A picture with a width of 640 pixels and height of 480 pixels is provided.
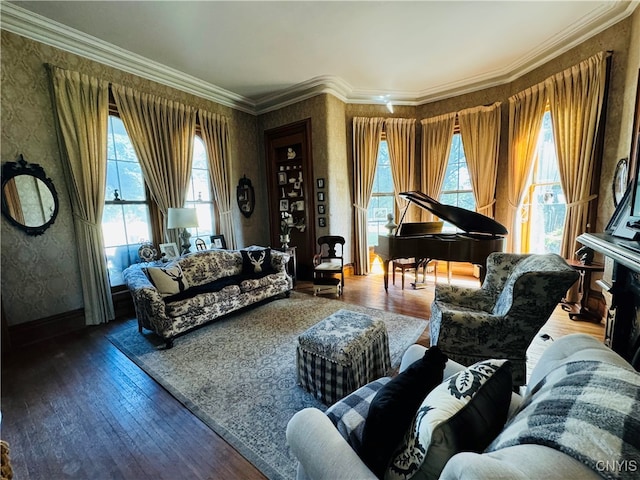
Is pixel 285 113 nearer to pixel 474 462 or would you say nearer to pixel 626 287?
pixel 626 287

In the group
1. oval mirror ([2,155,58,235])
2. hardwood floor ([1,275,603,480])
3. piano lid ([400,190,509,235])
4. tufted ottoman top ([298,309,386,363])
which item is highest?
oval mirror ([2,155,58,235])

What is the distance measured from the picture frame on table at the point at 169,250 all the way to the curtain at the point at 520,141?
5.31 meters

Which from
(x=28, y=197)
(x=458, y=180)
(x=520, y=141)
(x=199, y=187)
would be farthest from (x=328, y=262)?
(x=28, y=197)

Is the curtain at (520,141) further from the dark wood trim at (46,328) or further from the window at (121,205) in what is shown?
the dark wood trim at (46,328)

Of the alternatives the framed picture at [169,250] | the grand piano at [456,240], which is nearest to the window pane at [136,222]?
the framed picture at [169,250]

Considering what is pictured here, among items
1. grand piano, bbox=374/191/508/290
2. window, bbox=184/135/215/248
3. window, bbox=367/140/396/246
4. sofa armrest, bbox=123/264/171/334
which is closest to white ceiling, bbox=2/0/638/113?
window, bbox=184/135/215/248

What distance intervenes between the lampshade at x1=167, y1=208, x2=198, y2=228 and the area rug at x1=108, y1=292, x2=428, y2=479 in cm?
137

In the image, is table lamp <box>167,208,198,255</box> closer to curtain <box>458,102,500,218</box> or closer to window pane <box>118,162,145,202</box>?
window pane <box>118,162,145,202</box>

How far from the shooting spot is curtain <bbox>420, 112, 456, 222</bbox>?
4830mm

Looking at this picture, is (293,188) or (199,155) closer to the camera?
(199,155)

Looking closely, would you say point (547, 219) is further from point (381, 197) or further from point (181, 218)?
point (181, 218)

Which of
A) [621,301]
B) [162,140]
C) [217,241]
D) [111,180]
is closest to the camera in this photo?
[621,301]

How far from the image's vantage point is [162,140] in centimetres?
385

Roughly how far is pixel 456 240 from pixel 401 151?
2.52 metres
